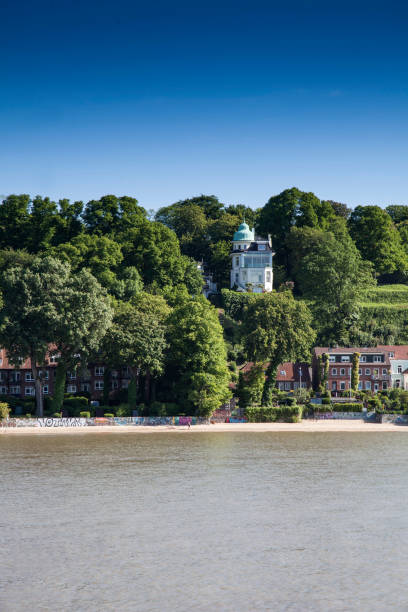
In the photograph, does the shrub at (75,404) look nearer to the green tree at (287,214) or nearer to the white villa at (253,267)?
the white villa at (253,267)

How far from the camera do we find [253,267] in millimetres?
117875

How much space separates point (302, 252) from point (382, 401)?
118 feet

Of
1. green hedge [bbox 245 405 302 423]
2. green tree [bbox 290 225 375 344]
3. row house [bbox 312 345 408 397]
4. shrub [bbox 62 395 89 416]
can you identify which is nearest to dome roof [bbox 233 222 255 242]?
green tree [bbox 290 225 375 344]

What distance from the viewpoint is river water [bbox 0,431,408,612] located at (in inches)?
1024

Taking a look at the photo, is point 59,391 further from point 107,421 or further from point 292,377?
point 292,377

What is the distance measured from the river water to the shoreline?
14.5 metres

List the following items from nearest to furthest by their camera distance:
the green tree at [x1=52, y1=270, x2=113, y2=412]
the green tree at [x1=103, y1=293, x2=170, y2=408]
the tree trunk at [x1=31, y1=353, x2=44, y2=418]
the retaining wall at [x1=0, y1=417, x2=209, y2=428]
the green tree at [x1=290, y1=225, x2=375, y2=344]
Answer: the retaining wall at [x1=0, y1=417, x2=209, y2=428] → the green tree at [x1=52, y1=270, x2=113, y2=412] → the tree trunk at [x1=31, y1=353, x2=44, y2=418] → the green tree at [x1=103, y1=293, x2=170, y2=408] → the green tree at [x1=290, y1=225, x2=375, y2=344]

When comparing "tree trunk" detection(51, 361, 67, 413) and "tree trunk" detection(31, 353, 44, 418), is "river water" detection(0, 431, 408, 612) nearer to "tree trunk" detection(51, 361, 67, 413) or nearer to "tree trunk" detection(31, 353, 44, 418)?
"tree trunk" detection(31, 353, 44, 418)

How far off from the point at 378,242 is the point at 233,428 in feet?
197

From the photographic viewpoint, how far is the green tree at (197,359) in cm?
7812

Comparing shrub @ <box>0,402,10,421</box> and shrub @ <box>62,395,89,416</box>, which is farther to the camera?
shrub @ <box>62,395,89,416</box>

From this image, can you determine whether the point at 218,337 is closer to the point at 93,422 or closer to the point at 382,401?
the point at 93,422

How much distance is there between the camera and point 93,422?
77.3m

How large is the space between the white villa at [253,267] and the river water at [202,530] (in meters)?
59.5
